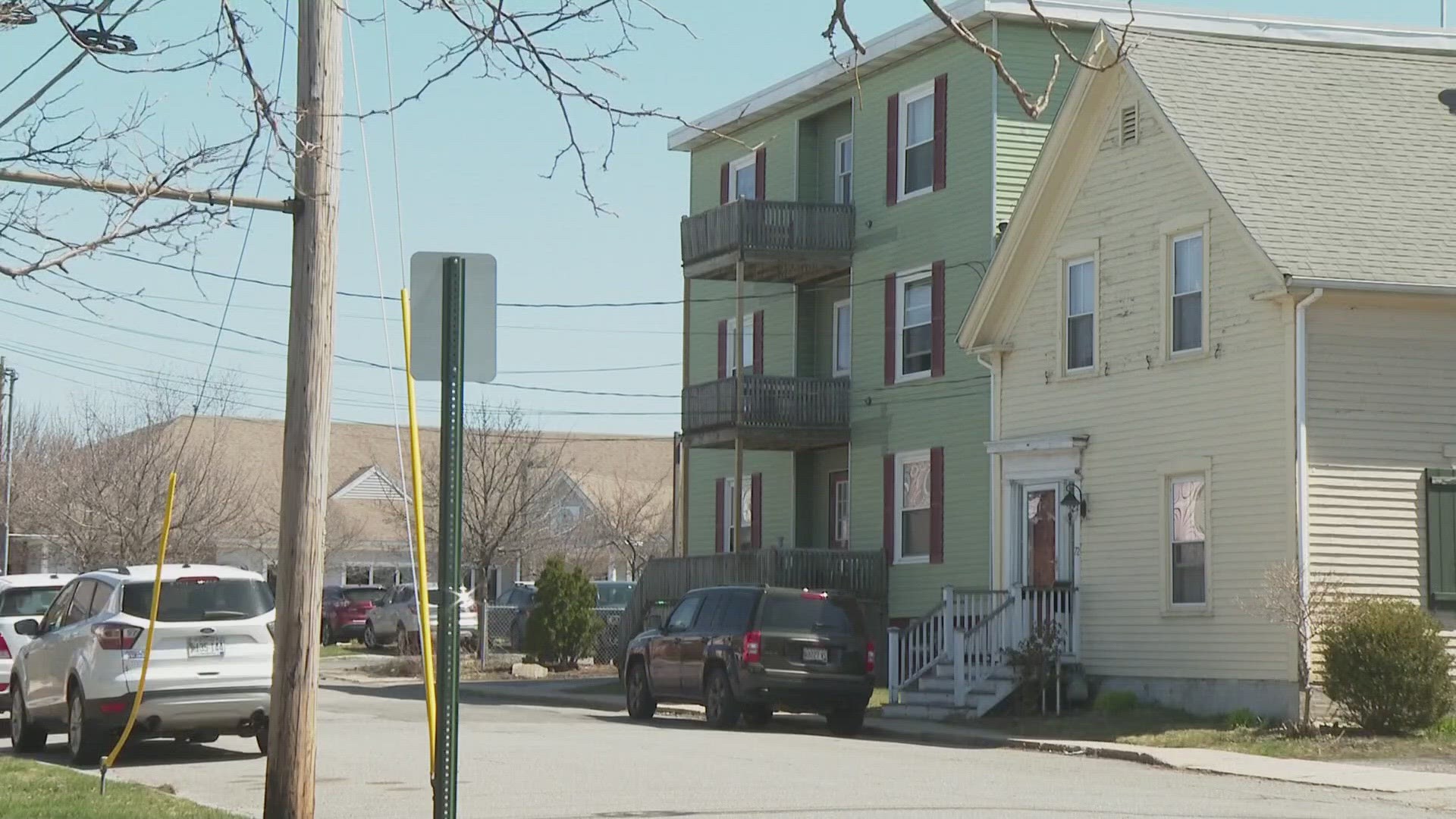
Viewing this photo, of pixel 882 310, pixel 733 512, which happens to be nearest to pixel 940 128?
pixel 882 310

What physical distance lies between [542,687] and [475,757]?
16.4 metres

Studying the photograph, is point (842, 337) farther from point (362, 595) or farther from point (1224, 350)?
point (362, 595)

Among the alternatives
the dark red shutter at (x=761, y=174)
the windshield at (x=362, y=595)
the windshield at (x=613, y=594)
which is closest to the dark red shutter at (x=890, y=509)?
the dark red shutter at (x=761, y=174)

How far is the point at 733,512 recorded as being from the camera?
3962cm

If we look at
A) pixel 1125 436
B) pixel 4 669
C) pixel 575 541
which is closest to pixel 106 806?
pixel 4 669

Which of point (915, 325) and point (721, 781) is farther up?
point (915, 325)

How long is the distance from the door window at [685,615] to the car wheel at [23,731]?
809 cm

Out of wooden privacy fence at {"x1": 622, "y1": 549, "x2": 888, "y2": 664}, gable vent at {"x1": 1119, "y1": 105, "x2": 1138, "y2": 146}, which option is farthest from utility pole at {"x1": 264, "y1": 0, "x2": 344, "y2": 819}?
wooden privacy fence at {"x1": 622, "y1": 549, "x2": 888, "y2": 664}

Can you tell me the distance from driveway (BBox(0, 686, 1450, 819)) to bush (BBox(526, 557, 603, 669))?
15.1 meters

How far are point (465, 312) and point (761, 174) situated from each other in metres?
29.1

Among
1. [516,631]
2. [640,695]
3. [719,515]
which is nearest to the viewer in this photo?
[640,695]

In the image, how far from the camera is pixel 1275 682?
22.7 m

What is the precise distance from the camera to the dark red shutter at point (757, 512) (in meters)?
38.5

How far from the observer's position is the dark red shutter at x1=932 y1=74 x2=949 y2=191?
32.4 metres
